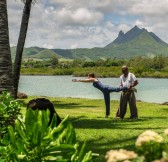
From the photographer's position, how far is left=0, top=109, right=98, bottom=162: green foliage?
5367 mm

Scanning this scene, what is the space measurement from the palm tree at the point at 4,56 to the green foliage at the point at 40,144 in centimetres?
621

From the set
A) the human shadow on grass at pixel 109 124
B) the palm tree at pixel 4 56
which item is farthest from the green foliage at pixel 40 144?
the human shadow on grass at pixel 109 124

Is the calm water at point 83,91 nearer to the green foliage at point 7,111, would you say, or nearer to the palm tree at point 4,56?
the palm tree at point 4,56

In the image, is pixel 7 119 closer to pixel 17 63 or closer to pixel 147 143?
pixel 147 143

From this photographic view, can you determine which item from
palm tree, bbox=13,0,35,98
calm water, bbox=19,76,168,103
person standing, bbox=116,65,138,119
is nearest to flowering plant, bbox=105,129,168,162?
person standing, bbox=116,65,138,119

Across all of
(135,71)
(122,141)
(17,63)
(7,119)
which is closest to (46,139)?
(7,119)

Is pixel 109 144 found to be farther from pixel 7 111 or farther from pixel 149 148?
pixel 149 148

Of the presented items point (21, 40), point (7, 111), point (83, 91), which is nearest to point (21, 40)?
point (21, 40)

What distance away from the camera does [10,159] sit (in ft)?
18.4

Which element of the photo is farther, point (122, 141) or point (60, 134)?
point (122, 141)

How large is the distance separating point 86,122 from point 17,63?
5.86 metres

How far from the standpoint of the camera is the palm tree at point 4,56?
11.8 metres

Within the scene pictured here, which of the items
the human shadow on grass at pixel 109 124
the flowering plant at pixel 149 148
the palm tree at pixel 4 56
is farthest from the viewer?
the human shadow on grass at pixel 109 124

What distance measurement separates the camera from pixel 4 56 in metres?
12.1
